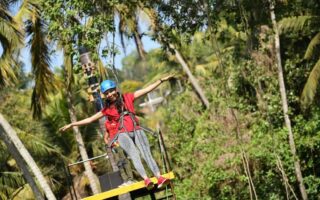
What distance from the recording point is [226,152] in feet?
64.2

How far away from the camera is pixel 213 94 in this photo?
23.7 meters

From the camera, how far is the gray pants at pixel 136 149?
877 cm

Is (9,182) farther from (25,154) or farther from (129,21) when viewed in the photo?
(129,21)

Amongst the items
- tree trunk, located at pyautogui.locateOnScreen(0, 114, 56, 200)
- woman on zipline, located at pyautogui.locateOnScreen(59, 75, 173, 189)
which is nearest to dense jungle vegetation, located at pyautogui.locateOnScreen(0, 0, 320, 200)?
tree trunk, located at pyautogui.locateOnScreen(0, 114, 56, 200)

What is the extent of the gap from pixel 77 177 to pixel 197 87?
19.9 feet

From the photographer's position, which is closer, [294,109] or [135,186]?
[135,186]

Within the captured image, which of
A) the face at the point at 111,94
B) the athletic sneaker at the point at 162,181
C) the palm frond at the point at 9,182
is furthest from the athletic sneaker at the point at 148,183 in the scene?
the palm frond at the point at 9,182

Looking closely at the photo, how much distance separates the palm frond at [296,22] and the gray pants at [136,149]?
11.6 m

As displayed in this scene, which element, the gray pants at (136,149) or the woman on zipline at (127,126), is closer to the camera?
the woman on zipline at (127,126)

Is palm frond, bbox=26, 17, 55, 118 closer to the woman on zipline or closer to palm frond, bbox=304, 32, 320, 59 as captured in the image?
palm frond, bbox=304, 32, 320, 59

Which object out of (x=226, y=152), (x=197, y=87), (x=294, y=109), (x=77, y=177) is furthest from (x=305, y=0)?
(x=77, y=177)

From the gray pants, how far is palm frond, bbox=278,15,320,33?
11597 mm

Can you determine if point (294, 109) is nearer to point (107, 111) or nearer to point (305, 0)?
point (305, 0)

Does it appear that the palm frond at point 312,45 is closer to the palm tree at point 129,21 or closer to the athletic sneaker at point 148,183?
the palm tree at point 129,21
